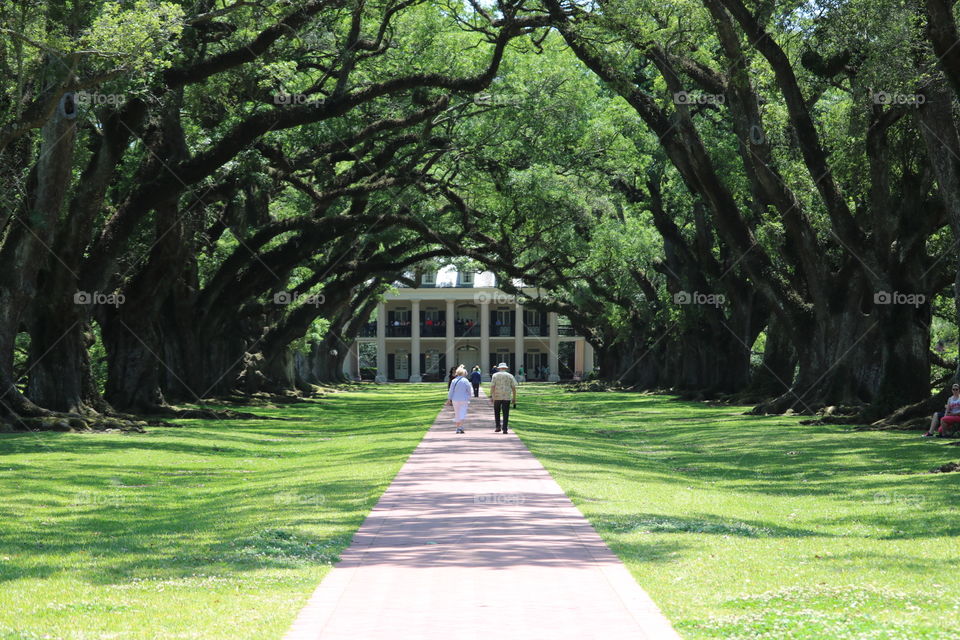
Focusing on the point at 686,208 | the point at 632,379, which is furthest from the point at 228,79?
the point at 632,379

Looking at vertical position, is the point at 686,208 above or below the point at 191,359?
above

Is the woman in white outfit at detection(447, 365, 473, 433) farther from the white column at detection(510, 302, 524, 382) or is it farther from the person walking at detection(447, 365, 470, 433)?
the white column at detection(510, 302, 524, 382)

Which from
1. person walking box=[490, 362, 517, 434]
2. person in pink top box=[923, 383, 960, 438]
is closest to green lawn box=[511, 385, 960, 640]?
person in pink top box=[923, 383, 960, 438]

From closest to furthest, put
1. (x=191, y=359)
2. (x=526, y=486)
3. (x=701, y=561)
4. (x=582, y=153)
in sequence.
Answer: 1. (x=701, y=561)
2. (x=526, y=486)
3. (x=582, y=153)
4. (x=191, y=359)

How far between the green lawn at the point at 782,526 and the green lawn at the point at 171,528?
254 cm

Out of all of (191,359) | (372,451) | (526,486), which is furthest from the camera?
(191,359)

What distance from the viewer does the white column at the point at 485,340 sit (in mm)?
103438

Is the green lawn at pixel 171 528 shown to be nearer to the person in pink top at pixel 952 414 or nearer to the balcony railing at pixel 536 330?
the person in pink top at pixel 952 414

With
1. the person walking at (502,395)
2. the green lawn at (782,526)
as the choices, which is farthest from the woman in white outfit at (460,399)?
the green lawn at (782,526)

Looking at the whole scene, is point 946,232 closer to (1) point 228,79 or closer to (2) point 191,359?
(1) point 228,79

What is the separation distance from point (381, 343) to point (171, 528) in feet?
309

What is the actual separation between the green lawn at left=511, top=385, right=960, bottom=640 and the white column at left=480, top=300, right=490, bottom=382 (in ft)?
250

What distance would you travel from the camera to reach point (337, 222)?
34656mm

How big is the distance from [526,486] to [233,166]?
1671 centimetres
